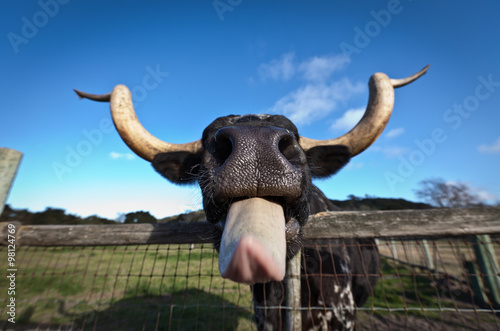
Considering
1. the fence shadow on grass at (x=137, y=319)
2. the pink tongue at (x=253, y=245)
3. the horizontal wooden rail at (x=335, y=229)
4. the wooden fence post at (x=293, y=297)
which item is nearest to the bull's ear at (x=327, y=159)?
the horizontal wooden rail at (x=335, y=229)

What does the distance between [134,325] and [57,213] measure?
11.0 m

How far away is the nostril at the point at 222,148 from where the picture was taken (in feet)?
4.45

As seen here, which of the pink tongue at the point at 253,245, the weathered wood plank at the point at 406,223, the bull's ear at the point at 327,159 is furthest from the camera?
the bull's ear at the point at 327,159

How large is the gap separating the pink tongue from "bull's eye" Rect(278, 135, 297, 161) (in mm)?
362

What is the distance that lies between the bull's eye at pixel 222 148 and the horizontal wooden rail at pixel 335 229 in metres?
0.71

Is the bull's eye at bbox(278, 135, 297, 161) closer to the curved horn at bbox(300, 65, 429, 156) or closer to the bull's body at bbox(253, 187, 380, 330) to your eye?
the curved horn at bbox(300, 65, 429, 156)

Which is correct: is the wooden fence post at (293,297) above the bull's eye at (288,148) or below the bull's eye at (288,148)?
below

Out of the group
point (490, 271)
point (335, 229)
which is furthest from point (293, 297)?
point (490, 271)

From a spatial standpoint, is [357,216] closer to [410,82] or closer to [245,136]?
[245,136]

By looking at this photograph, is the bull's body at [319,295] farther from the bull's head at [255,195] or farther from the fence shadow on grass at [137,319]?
the fence shadow on grass at [137,319]

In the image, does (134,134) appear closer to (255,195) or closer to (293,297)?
(255,195)

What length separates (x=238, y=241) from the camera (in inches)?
40.0

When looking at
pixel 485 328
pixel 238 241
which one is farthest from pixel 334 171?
pixel 485 328

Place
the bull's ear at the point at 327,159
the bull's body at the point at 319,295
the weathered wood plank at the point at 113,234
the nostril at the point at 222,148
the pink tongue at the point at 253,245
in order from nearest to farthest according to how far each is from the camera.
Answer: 1. the pink tongue at the point at 253,245
2. the nostril at the point at 222,148
3. the weathered wood plank at the point at 113,234
4. the bull's ear at the point at 327,159
5. the bull's body at the point at 319,295
